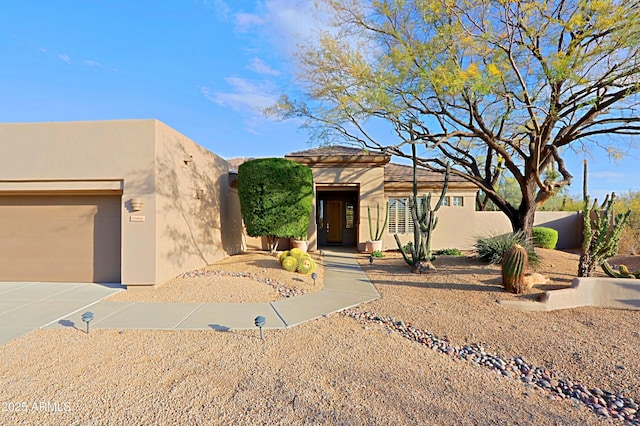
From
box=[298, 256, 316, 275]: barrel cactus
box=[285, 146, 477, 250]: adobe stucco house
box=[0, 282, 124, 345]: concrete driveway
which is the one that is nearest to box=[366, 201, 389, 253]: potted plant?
box=[285, 146, 477, 250]: adobe stucco house

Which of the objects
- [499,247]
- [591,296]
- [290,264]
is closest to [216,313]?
[290,264]

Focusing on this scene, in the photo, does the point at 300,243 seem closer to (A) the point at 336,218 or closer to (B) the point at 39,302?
(A) the point at 336,218

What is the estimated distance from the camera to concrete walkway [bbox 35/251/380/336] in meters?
5.25

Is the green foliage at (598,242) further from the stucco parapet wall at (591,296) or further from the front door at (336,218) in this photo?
the front door at (336,218)

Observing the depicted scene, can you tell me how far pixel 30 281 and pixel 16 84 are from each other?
6952 millimetres

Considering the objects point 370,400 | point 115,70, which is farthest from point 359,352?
point 115,70

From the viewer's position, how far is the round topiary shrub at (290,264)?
29.0 ft

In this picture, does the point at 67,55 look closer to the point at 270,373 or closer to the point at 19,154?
the point at 19,154

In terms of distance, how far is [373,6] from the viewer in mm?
10117

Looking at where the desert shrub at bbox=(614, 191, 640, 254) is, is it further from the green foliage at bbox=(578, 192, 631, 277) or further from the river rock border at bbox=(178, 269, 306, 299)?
the river rock border at bbox=(178, 269, 306, 299)

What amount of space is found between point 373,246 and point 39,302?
10.7 metres

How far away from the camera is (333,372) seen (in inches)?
147

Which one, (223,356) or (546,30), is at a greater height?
(546,30)

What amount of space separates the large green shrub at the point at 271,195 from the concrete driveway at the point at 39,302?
4.35 meters
